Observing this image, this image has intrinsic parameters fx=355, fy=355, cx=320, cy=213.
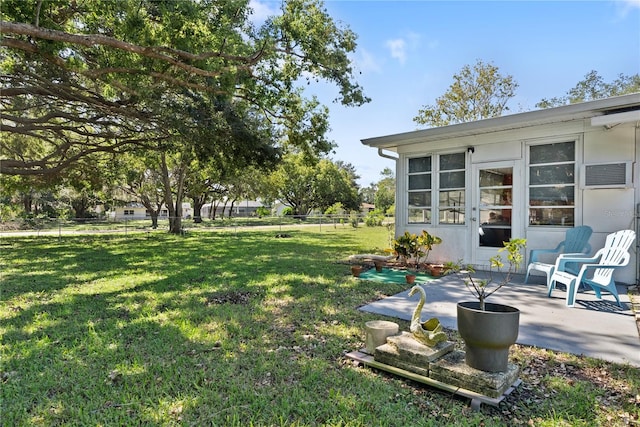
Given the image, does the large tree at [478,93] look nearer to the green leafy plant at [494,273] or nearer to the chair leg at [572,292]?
the green leafy plant at [494,273]

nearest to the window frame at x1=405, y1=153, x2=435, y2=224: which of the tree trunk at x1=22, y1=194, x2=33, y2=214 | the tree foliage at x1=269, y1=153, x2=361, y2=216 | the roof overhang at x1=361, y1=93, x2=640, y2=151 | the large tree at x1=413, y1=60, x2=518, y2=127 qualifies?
the roof overhang at x1=361, y1=93, x2=640, y2=151

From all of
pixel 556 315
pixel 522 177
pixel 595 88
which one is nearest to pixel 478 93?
pixel 595 88

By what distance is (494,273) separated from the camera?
22.1 feet

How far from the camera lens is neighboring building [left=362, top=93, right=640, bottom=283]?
545 centimetres

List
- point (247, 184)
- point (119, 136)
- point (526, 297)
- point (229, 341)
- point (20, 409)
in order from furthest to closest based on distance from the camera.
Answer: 1. point (247, 184)
2. point (119, 136)
3. point (526, 297)
4. point (229, 341)
5. point (20, 409)

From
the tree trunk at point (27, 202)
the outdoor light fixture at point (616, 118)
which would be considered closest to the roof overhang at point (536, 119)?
the outdoor light fixture at point (616, 118)

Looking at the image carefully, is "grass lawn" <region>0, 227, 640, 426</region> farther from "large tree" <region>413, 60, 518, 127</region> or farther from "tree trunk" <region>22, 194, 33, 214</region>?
"tree trunk" <region>22, 194, 33, 214</region>

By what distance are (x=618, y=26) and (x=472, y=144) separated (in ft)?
14.6

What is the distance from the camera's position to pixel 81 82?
367 inches

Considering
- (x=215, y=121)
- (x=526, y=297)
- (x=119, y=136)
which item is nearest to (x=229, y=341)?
(x=526, y=297)

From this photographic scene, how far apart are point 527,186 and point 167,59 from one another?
261 inches

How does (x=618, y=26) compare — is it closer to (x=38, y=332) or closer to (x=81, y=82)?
(x=38, y=332)

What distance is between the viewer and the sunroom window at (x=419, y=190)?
7.80m

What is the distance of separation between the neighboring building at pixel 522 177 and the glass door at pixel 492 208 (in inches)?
0.7
